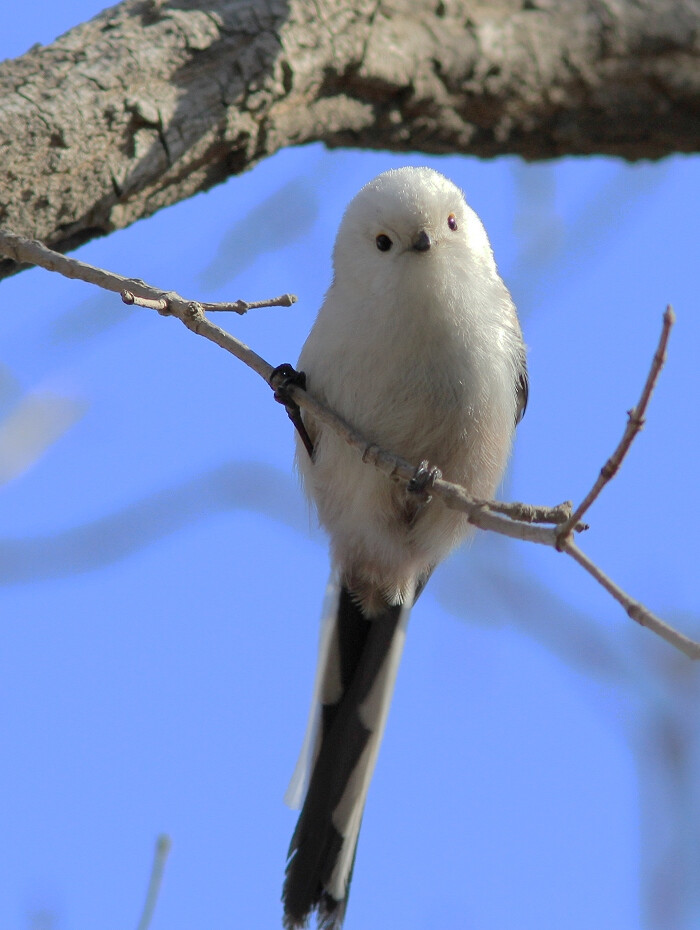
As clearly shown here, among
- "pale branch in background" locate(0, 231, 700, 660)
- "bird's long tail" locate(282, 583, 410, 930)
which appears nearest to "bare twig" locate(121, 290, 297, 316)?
"pale branch in background" locate(0, 231, 700, 660)

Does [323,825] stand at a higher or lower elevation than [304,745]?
lower

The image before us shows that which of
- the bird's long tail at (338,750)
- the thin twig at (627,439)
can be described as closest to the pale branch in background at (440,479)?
the thin twig at (627,439)

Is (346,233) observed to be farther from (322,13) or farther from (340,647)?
(340,647)

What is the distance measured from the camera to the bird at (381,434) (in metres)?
2.90

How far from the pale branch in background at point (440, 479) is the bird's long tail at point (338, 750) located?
3.49 ft

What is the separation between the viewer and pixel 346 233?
3197 millimetres

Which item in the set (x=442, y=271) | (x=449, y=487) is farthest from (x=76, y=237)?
(x=449, y=487)

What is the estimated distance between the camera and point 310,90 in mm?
3318

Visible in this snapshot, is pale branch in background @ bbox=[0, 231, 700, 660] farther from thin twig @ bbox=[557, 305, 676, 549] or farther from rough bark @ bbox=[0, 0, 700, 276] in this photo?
rough bark @ bbox=[0, 0, 700, 276]

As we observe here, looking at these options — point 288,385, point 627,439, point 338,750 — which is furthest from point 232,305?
point 338,750

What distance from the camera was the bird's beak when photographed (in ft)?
9.60

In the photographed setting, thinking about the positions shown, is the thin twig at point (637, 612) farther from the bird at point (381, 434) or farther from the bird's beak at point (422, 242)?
the bird's beak at point (422, 242)

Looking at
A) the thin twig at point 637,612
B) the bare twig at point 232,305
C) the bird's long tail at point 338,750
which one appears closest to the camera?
the thin twig at point 637,612

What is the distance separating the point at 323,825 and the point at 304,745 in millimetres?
267
